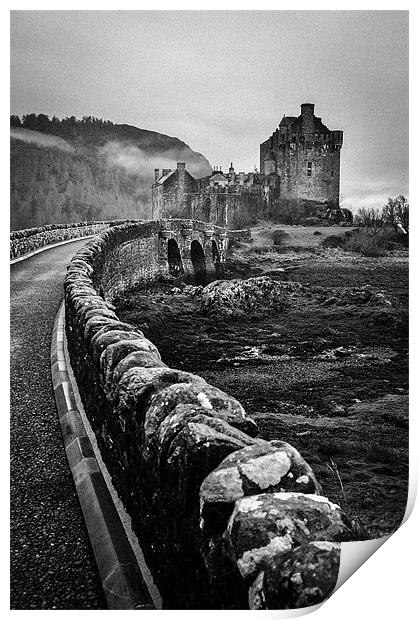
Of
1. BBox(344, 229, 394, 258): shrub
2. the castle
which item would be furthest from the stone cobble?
BBox(344, 229, 394, 258): shrub

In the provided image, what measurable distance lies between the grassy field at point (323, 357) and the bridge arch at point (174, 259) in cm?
14

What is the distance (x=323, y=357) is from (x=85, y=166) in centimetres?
192

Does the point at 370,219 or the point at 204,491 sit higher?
the point at 370,219

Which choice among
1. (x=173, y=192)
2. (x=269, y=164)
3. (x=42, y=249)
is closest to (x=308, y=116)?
(x=269, y=164)

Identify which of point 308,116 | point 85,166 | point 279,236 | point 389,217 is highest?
point 308,116

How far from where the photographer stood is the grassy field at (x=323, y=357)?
3.76m

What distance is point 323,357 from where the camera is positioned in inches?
163

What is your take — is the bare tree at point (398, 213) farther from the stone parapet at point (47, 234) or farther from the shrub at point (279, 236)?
the stone parapet at point (47, 234)

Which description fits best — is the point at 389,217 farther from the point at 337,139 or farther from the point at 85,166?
the point at 85,166

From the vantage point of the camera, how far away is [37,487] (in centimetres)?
330

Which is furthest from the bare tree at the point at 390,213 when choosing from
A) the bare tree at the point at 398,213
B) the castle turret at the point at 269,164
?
the castle turret at the point at 269,164

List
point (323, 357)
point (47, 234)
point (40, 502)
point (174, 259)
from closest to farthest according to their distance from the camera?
point (40, 502), point (323, 357), point (174, 259), point (47, 234)

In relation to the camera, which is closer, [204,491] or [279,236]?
[204,491]
